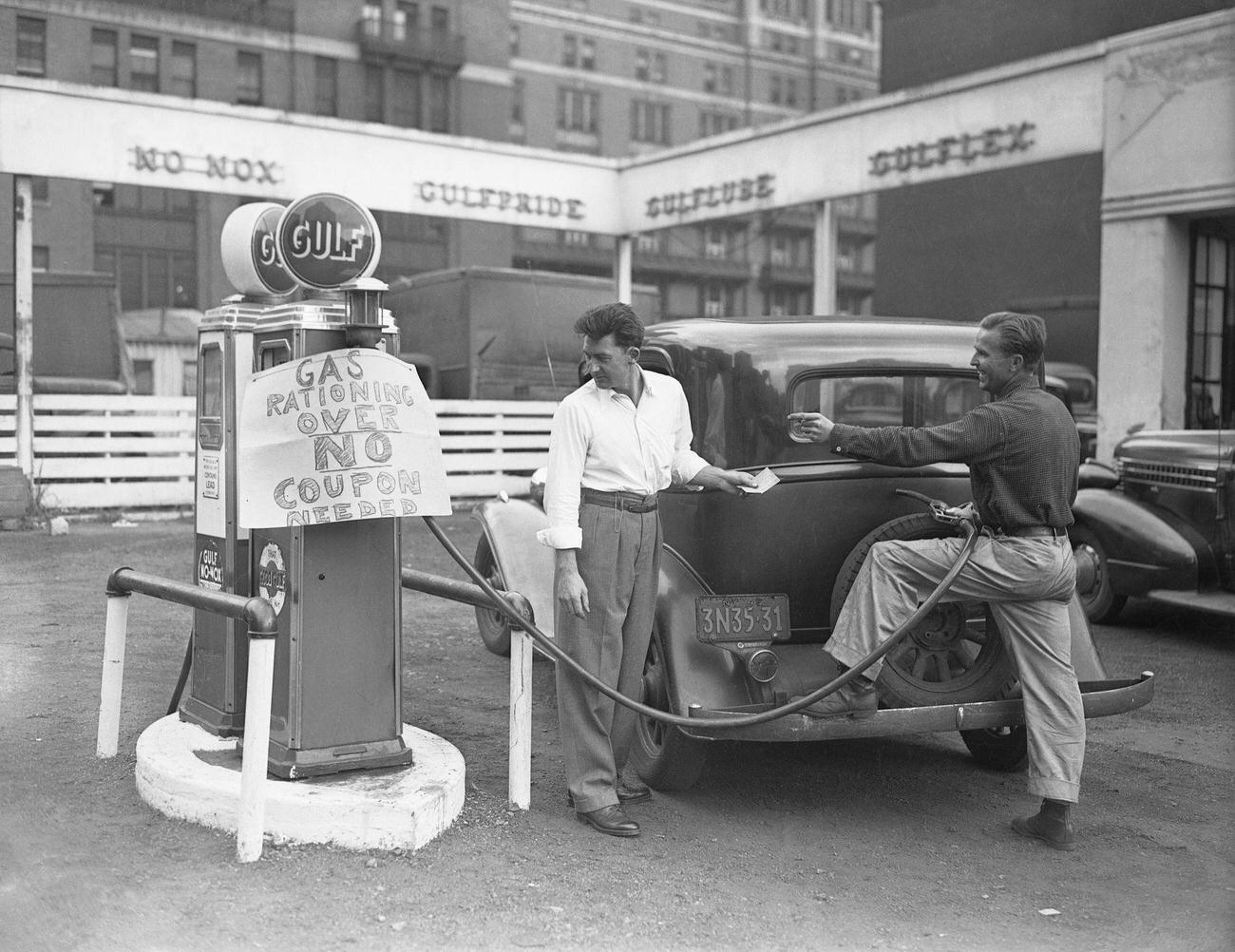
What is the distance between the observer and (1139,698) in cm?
518

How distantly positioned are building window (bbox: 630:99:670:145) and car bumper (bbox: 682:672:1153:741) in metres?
58.2

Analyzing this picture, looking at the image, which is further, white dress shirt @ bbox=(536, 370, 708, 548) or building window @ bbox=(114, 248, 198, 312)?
building window @ bbox=(114, 248, 198, 312)

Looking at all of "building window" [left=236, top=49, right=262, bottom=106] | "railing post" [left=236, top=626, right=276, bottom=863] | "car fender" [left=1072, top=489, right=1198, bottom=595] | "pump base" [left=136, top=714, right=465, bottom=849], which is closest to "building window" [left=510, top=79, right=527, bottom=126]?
"building window" [left=236, top=49, right=262, bottom=106]

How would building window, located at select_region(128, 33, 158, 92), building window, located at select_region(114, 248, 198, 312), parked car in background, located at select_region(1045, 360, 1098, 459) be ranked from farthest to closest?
building window, located at select_region(114, 248, 198, 312)
building window, located at select_region(128, 33, 158, 92)
parked car in background, located at select_region(1045, 360, 1098, 459)

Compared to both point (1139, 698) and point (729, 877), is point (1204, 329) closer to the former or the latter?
point (1139, 698)

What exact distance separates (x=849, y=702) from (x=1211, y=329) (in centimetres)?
1027

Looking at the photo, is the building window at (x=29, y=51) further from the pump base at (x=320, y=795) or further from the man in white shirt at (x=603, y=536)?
the man in white shirt at (x=603, y=536)

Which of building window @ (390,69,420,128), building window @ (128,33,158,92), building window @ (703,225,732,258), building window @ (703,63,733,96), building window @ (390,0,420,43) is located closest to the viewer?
building window @ (128,33,158,92)

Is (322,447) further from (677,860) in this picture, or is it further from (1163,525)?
(1163,525)

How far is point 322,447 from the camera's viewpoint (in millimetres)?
4555

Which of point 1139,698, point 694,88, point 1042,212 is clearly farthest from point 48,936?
point 694,88

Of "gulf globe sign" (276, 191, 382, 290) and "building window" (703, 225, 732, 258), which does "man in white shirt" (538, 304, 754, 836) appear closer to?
"gulf globe sign" (276, 191, 382, 290)

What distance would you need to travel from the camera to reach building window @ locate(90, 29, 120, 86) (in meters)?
27.6

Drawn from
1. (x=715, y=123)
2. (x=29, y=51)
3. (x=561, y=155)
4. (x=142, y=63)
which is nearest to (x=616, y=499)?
(x=29, y=51)
